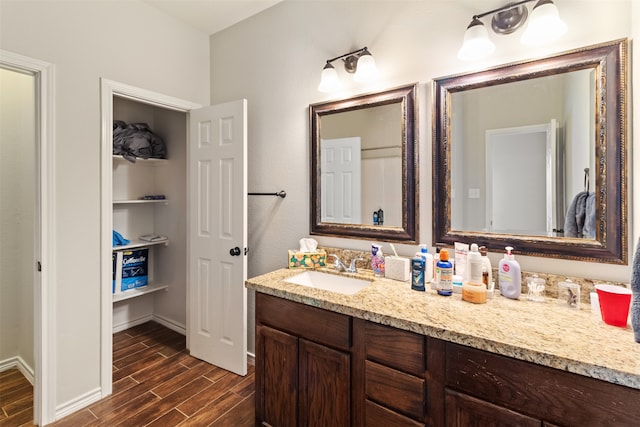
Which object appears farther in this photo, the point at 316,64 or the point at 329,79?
the point at 316,64

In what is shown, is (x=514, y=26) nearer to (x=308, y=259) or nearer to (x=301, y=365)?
(x=308, y=259)

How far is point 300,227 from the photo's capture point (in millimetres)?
2141

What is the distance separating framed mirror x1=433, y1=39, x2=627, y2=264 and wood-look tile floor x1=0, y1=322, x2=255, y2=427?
1641 mm

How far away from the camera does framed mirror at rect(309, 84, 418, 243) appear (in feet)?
5.52

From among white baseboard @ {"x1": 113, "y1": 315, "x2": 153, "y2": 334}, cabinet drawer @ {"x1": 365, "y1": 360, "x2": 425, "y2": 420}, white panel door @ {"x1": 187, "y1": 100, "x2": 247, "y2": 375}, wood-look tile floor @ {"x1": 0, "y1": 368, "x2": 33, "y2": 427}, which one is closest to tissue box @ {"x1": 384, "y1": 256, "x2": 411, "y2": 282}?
cabinet drawer @ {"x1": 365, "y1": 360, "x2": 425, "y2": 420}

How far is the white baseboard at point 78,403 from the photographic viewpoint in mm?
1794

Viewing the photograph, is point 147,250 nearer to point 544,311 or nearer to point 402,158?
point 402,158

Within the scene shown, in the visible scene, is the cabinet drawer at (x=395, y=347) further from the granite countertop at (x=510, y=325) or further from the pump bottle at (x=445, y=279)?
the pump bottle at (x=445, y=279)

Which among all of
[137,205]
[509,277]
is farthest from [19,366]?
[509,277]

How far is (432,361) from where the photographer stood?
1.06 m

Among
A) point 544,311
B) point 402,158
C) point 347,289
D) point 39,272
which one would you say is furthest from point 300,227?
point 39,272

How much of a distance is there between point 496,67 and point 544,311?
111 cm

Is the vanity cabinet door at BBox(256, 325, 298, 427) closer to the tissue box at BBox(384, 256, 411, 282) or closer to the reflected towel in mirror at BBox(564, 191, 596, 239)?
the tissue box at BBox(384, 256, 411, 282)

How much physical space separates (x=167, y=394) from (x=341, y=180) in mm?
1843
